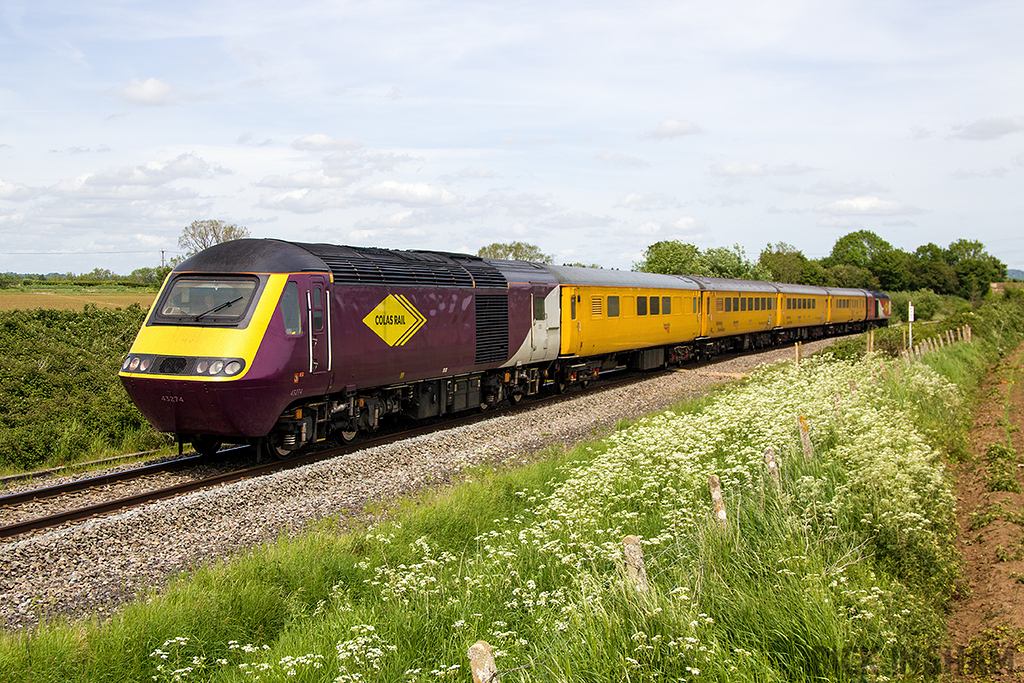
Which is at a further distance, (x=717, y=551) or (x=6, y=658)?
(x=717, y=551)

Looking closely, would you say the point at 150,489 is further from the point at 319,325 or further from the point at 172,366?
the point at 319,325

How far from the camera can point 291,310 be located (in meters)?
10.5

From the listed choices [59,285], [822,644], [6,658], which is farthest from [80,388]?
[59,285]

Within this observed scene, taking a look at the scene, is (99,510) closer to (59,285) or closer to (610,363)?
(610,363)

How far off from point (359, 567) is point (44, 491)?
5.38 metres

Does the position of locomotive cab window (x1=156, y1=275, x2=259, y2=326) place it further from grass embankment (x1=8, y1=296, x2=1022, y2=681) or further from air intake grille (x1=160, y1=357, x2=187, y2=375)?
grass embankment (x1=8, y1=296, x2=1022, y2=681)

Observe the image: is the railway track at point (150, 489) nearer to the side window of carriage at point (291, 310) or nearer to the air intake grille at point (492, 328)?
the air intake grille at point (492, 328)

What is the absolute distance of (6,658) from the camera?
4.83 metres

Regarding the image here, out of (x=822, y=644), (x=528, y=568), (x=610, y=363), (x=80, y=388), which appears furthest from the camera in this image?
(x=610, y=363)

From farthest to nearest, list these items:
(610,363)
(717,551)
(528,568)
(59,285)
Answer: (59,285)
(610,363)
(528,568)
(717,551)

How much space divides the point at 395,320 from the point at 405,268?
1114mm

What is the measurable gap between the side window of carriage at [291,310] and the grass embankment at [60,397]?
5388 millimetres

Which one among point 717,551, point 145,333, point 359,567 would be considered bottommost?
point 359,567

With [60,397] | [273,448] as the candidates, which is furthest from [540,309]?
[60,397]
